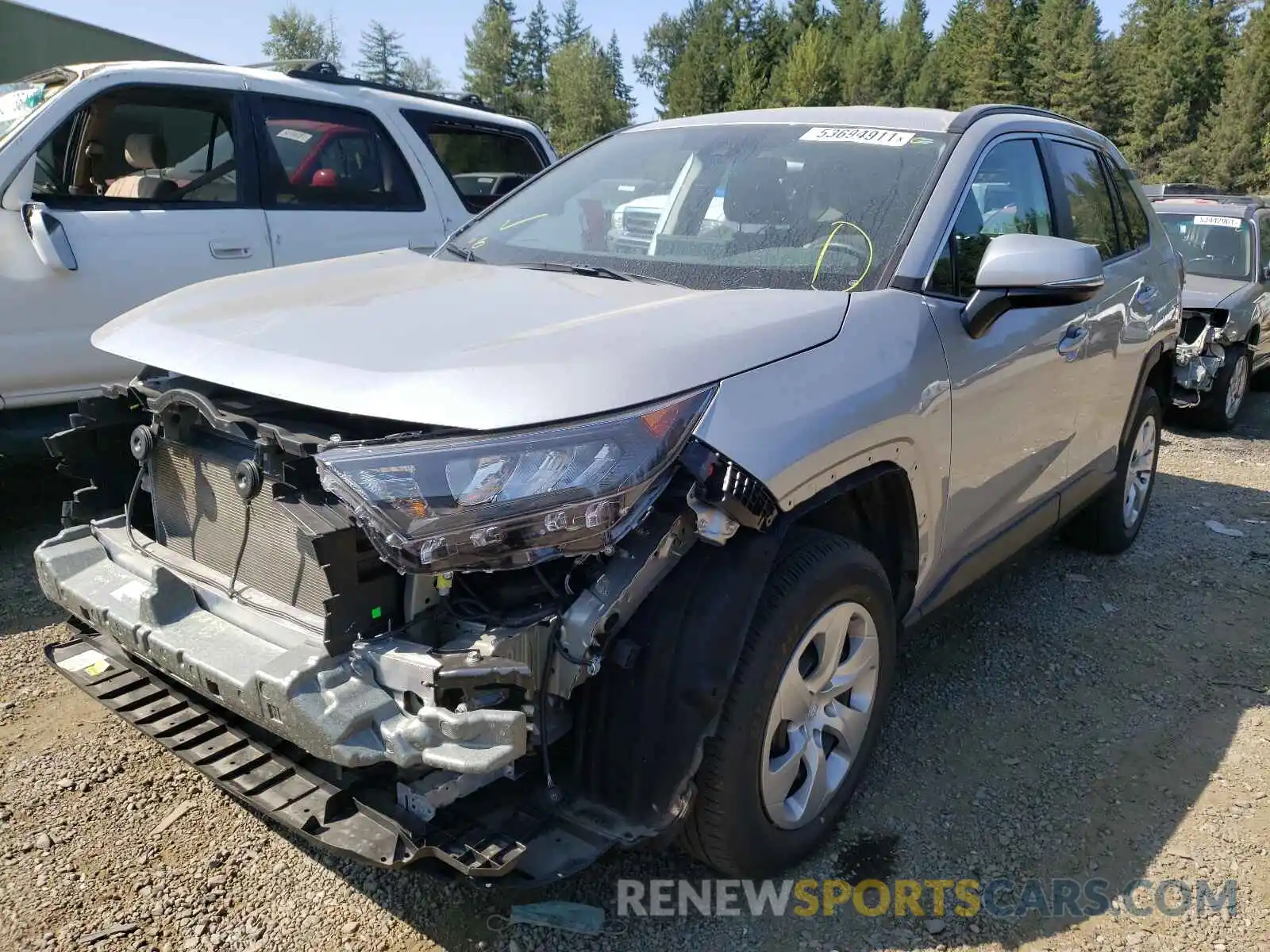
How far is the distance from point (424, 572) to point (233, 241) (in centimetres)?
379

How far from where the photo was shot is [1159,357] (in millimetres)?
4613

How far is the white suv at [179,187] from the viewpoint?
4.31 meters

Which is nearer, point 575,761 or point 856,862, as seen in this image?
point 575,761

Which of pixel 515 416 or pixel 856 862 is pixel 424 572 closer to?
pixel 515 416

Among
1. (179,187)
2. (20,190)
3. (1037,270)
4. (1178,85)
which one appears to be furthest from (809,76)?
(1037,270)

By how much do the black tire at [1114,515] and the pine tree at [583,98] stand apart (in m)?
64.1

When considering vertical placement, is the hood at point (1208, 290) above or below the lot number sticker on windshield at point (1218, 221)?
below

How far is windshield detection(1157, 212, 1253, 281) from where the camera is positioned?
847cm

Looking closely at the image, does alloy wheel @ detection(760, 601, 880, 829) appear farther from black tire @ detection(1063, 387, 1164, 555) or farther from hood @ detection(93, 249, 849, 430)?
black tire @ detection(1063, 387, 1164, 555)

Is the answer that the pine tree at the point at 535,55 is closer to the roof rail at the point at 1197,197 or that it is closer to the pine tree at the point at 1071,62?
the pine tree at the point at 1071,62

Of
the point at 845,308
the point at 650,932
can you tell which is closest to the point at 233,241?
the point at 845,308

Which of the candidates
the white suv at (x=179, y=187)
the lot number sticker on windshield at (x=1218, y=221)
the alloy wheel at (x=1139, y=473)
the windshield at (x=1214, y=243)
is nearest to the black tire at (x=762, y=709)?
the alloy wheel at (x=1139, y=473)

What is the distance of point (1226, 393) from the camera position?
779cm

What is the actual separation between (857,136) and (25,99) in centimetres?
405
